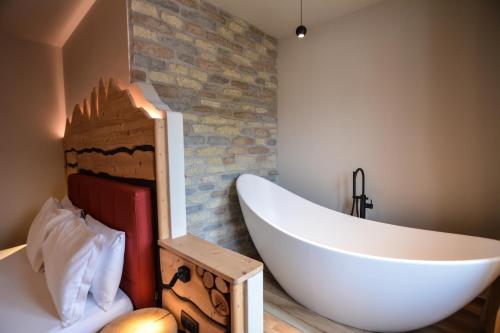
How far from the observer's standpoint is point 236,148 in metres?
2.45

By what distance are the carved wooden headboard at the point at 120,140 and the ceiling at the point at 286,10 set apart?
130cm

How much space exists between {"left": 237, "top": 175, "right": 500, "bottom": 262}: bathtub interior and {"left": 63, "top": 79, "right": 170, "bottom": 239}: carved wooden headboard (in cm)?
85

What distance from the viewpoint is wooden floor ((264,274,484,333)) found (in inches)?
62.1

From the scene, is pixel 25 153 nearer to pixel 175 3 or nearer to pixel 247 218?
pixel 175 3

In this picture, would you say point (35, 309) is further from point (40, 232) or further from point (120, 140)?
point (120, 140)

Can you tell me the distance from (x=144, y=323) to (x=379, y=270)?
1.23 meters

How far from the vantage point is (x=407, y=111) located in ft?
6.81

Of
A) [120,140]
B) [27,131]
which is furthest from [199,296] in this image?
[27,131]

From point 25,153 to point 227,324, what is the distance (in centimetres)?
284

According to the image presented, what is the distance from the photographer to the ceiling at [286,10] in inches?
85.2

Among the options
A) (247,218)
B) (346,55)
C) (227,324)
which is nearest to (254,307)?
(227,324)

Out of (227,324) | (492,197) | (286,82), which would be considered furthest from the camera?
(286,82)

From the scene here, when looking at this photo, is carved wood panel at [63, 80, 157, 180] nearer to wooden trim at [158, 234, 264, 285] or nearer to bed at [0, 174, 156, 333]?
bed at [0, 174, 156, 333]

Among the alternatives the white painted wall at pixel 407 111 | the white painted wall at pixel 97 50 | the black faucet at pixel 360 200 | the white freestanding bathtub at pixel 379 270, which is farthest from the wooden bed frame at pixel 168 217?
the white painted wall at pixel 407 111
